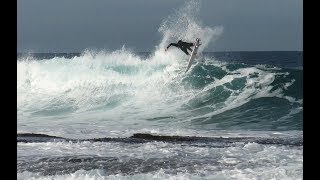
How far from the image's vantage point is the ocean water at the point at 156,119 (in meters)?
7.61

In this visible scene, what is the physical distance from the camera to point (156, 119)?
17.7m

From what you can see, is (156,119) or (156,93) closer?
(156,119)

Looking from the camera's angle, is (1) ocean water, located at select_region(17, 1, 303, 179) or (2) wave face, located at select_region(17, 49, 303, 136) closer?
(1) ocean water, located at select_region(17, 1, 303, 179)

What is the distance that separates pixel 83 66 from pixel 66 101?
6492 millimetres

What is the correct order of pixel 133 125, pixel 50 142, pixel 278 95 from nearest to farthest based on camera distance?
1. pixel 50 142
2. pixel 133 125
3. pixel 278 95

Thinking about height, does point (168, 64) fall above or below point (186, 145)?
above

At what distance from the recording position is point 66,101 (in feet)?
80.6

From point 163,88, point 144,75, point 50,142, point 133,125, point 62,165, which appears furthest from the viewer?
point 144,75

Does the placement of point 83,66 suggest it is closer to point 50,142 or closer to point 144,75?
point 144,75

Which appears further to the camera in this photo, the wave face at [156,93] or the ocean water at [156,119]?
the wave face at [156,93]

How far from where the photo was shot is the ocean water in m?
7.61
